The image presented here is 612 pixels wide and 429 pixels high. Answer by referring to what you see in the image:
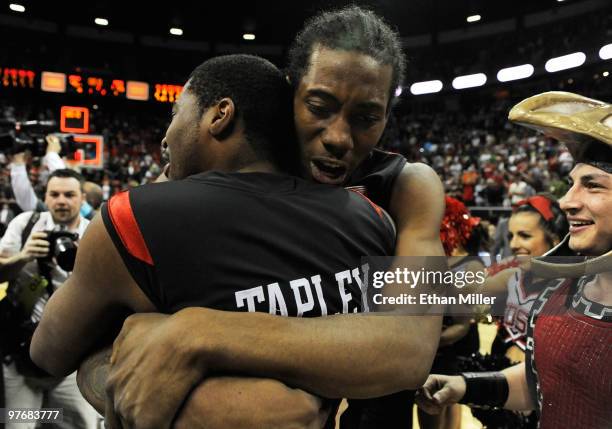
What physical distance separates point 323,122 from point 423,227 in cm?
29

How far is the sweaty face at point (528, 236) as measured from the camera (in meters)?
2.35

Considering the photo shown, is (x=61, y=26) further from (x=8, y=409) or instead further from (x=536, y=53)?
(x=8, y=409)

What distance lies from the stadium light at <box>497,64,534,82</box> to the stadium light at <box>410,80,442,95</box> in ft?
6.99

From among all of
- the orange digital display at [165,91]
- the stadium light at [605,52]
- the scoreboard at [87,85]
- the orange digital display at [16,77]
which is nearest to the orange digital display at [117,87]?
the scoreboard at [87,85]

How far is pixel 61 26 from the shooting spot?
692 inches

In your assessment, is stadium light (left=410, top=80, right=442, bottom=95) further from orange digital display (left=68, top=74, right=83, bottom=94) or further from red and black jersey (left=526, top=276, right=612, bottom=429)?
red and black jersey (left=526, top=276, right=612, bottom=429)

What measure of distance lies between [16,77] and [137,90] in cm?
370

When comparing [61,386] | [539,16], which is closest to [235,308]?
[61,386]

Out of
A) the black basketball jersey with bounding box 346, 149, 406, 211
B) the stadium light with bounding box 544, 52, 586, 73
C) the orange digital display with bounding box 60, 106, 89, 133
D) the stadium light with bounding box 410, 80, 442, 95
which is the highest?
the stadium light with bounding box 544, 52, 586, 73

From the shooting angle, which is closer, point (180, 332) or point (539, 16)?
point (180, 332)

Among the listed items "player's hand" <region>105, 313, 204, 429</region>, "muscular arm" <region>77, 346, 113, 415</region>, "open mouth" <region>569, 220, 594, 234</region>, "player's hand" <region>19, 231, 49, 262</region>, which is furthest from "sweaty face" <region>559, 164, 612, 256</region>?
"player's hand" <region>19, 231, 49, 262</region>

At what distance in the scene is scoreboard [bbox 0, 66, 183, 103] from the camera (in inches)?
647

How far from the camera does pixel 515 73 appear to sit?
17078 mm

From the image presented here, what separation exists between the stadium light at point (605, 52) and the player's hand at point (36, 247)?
1504 centimetres
